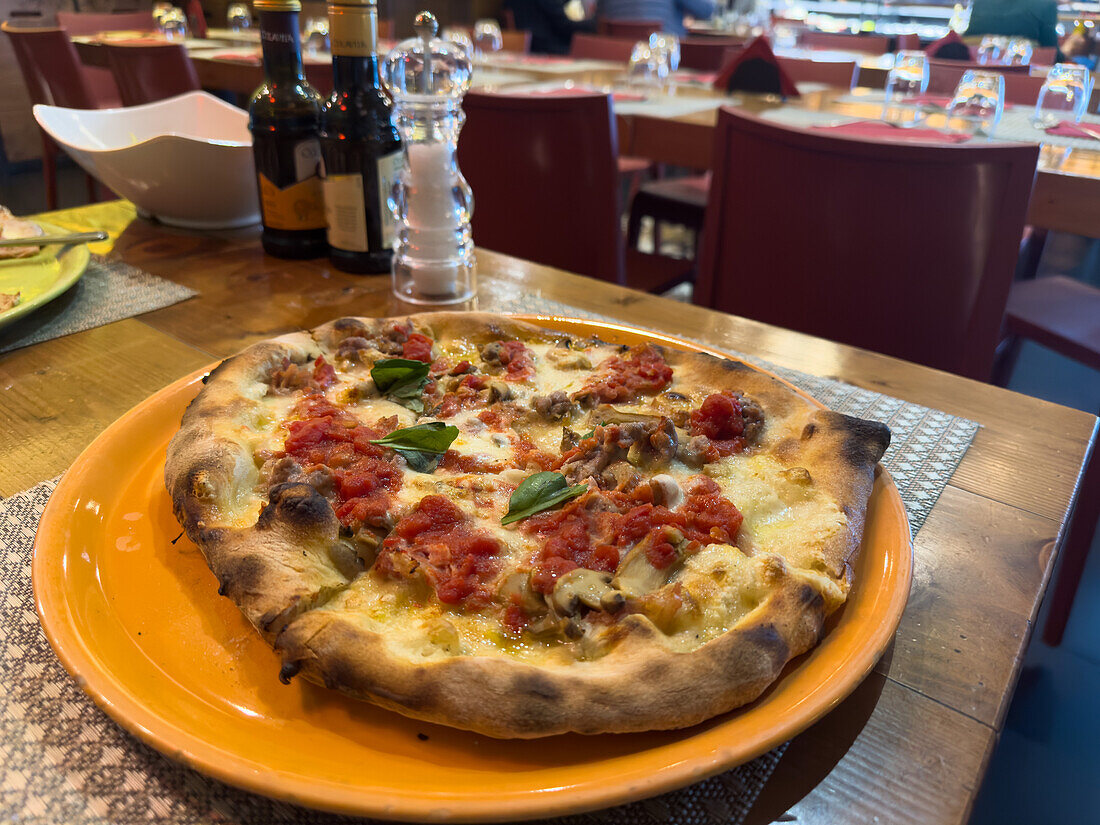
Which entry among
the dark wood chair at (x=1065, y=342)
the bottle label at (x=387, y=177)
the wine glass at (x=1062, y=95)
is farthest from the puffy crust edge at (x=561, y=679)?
the wine glass at (x=1062, y=95)

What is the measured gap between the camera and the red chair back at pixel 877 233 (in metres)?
1.77

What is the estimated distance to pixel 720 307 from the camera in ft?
7.45

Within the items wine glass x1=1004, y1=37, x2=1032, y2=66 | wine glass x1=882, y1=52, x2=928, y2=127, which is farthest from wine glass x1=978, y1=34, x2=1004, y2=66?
wine glass x1=882, y1=52, x2=928, y2=127

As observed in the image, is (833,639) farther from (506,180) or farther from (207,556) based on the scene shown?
(506,180)

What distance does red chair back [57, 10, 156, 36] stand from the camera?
570 centimetres

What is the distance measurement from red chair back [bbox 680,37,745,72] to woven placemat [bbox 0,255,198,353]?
4868 millimetres

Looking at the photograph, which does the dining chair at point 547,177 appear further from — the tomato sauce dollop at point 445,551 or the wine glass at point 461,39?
the tomato sauce dollop at point 445,551

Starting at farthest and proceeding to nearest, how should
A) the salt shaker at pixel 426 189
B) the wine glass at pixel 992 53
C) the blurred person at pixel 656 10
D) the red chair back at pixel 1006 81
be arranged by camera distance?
the blurred person at pixel 656 10 → the wine glass at pixel 992 53 → the red chair back at pixel 1006 81 → the salt shaker at pixel 426 189

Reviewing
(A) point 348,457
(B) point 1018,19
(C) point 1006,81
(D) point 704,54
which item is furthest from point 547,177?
(B) point 1018,19

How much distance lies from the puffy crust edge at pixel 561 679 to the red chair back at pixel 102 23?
21.0 ft

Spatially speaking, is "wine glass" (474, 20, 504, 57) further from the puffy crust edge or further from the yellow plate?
the puffy crust edge

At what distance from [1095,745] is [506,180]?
7.26 ft

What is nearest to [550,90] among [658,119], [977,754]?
[658,119]

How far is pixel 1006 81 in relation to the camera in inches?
159
